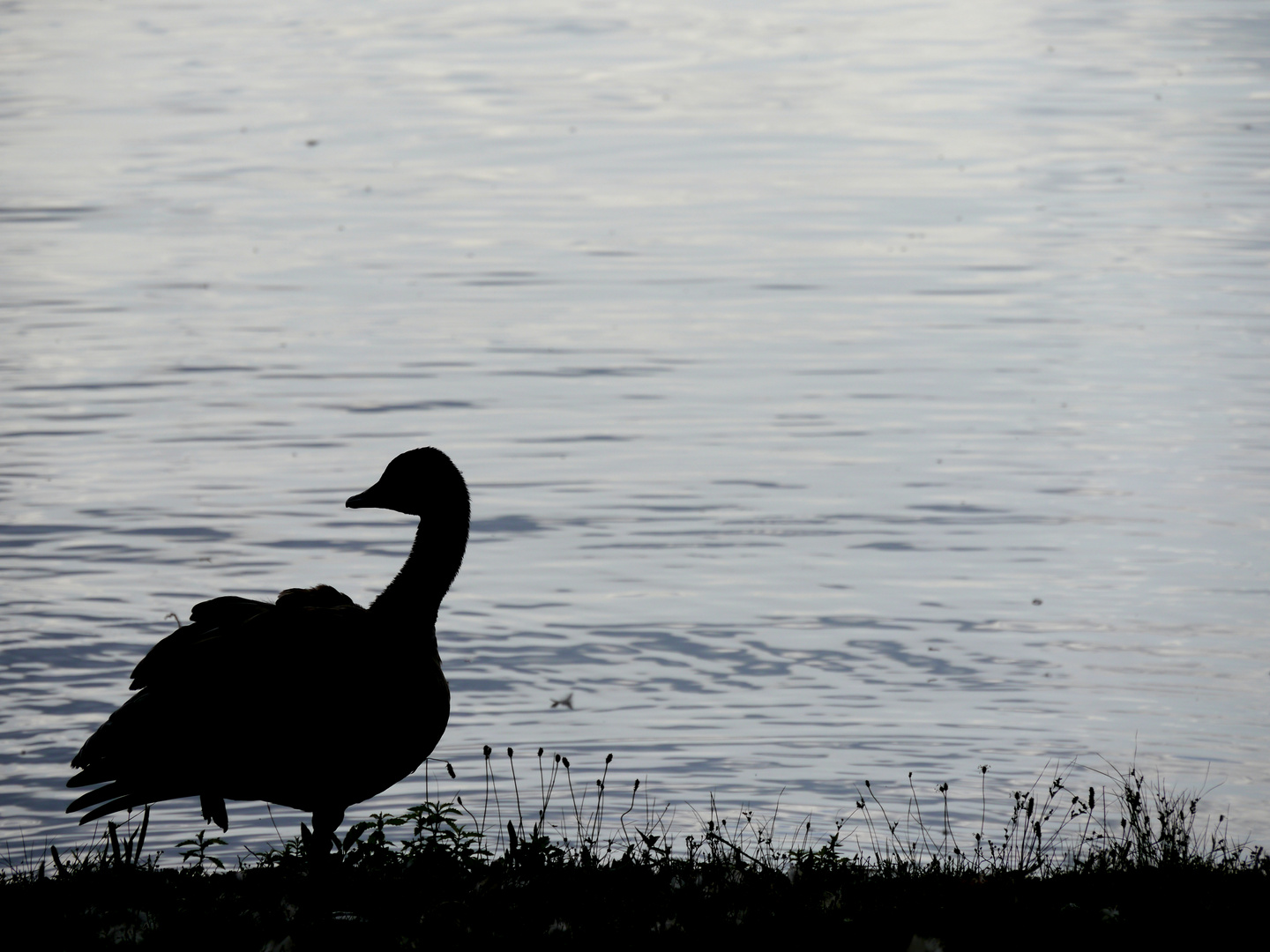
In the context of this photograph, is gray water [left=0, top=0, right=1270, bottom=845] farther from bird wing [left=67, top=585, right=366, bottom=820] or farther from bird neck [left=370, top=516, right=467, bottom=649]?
bird neck [left=370, top=516, right=467, bottom=649]

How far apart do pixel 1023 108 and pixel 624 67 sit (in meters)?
8.55

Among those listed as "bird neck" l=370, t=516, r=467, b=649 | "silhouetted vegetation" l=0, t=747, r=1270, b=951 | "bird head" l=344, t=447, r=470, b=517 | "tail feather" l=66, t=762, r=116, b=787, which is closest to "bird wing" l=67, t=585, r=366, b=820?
"tail feather" l=66, t=762, r=116, b=787

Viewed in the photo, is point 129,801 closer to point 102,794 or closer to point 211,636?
point 102,794

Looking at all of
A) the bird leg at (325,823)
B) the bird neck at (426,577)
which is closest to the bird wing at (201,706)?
the bird leg at (325,823)

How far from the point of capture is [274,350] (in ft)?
71.9

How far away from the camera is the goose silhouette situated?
7.47 meters

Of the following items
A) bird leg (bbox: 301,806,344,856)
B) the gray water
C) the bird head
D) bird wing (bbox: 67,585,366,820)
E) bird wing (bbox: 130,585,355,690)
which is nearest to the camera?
bird wing (bbox: 67,585,366,820)

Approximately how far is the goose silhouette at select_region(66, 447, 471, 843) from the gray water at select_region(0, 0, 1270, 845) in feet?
0.61

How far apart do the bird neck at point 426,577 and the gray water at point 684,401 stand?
1.79 feet

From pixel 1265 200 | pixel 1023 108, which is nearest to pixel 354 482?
pixel 1265 200

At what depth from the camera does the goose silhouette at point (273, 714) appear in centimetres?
747

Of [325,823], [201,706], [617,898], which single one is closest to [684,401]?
[325,823]

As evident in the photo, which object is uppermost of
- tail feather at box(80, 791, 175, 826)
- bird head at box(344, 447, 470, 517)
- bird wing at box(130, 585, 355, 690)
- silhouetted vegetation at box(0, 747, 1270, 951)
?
bird head at box(344, 447, 470, 517)

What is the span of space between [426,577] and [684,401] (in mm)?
11851
